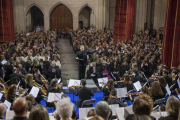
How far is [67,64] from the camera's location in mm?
13266

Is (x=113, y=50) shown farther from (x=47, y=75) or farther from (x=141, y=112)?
(x=141, y=112)

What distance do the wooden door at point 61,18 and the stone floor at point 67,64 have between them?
8.99 metres

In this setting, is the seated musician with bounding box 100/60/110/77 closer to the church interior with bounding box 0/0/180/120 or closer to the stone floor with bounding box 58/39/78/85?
the church interior with bounding box 0/0/180/120

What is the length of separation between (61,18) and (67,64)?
579 inches

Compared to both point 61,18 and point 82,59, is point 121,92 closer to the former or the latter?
point 82,59

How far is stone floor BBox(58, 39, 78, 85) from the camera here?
11.1 meters

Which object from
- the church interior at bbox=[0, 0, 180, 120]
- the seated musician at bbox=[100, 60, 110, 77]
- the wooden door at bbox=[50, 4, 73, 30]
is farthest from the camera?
the wooden door at bbox=[50, 4, 73, 30]

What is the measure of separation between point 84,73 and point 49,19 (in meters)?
17.2

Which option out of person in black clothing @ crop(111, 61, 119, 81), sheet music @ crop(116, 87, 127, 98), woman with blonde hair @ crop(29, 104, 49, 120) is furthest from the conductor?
woman with blonde hair @ crop(29, 104, 49, 120)

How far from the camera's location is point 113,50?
43.0 ft

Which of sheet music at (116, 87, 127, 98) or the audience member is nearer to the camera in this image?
the audience member

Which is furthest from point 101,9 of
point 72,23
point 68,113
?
point 68,113

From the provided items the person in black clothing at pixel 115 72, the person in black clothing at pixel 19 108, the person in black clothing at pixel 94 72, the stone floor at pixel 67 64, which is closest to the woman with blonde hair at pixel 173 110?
the person in black clothing at pixel 19 108

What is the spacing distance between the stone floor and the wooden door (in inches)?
354
